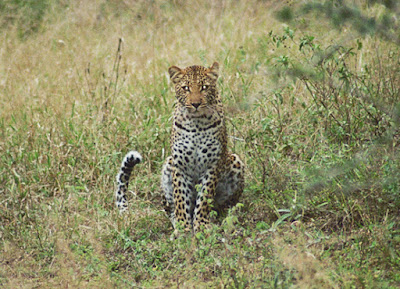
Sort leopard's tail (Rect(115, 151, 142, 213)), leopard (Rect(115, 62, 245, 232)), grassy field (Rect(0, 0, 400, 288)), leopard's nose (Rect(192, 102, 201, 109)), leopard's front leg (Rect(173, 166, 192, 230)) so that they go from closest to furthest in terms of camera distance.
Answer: grassy field (Rect(0, 0, 400, 288)), leopard's nose (Rect(192, 102, 201, 109)), leopard (Rect(115, 62, 245, 232)), leopard's front leg (Rect(173, 166, 192, 230)), leopard's tail (Rect(115, 151, 142, 213))

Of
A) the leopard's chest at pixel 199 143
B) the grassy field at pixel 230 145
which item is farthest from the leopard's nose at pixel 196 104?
the grassy field at pixel 230 145

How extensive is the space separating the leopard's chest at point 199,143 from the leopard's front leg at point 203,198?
0.08 meters

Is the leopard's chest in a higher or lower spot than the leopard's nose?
lower

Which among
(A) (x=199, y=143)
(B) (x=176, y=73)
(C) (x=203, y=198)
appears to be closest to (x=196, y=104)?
(A) (x=199, y=143)

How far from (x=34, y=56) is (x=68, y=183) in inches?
127

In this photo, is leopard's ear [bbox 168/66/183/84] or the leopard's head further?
leopard's ear [bbox 168/66/183/84]

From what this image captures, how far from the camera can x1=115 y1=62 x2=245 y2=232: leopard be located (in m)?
5.49

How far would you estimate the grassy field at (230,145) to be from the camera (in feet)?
14.4

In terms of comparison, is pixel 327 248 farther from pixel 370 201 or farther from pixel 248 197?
pixel 248 197

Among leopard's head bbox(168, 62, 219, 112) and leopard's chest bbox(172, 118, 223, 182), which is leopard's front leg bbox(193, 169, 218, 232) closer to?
leopard's chest bbox(172, 118, 223, 182)

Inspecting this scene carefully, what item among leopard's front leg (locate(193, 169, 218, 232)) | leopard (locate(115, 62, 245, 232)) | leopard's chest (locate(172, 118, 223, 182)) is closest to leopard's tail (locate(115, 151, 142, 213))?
leopard (locate(115, 62, 245, 232))

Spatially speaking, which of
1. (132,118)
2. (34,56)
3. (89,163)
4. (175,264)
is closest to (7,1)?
(34,56)

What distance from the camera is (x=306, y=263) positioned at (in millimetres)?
3953

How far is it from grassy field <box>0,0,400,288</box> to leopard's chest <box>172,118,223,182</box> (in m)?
0.39
